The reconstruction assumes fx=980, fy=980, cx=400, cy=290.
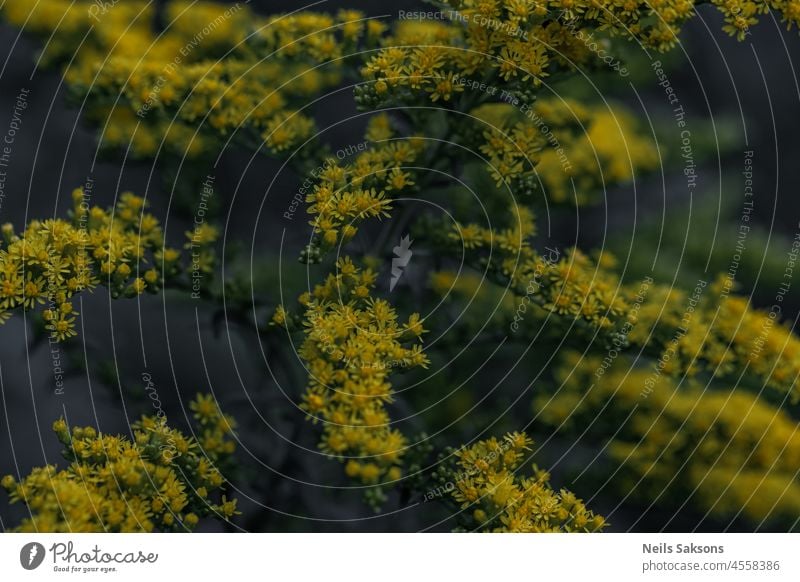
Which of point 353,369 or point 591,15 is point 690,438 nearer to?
point 353,369

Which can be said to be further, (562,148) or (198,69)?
(562,148)

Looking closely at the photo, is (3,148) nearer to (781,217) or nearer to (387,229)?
(387,229)

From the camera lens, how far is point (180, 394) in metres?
1.94

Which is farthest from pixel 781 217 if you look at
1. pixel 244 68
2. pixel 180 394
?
pixel 180 394

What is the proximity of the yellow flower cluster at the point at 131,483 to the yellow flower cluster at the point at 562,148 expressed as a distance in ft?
2.31

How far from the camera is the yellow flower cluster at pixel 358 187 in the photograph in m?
1.71

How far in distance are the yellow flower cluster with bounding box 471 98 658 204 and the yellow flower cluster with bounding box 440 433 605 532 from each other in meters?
0.48

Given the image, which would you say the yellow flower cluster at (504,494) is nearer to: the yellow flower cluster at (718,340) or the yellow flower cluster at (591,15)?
the yellow flower cluster at (718,340)

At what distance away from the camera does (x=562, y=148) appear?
2084mm

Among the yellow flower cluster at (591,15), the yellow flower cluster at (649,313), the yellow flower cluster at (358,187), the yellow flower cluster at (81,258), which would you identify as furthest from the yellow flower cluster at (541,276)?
the yellow flower cluster at (81,258)

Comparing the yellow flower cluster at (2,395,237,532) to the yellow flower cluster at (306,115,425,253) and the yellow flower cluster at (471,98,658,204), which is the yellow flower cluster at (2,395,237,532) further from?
the yellow flower cluster at (471,98,658,204)

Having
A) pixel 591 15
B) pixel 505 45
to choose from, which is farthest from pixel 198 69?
pixel 591 15

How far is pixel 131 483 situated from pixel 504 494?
25.0 inches
